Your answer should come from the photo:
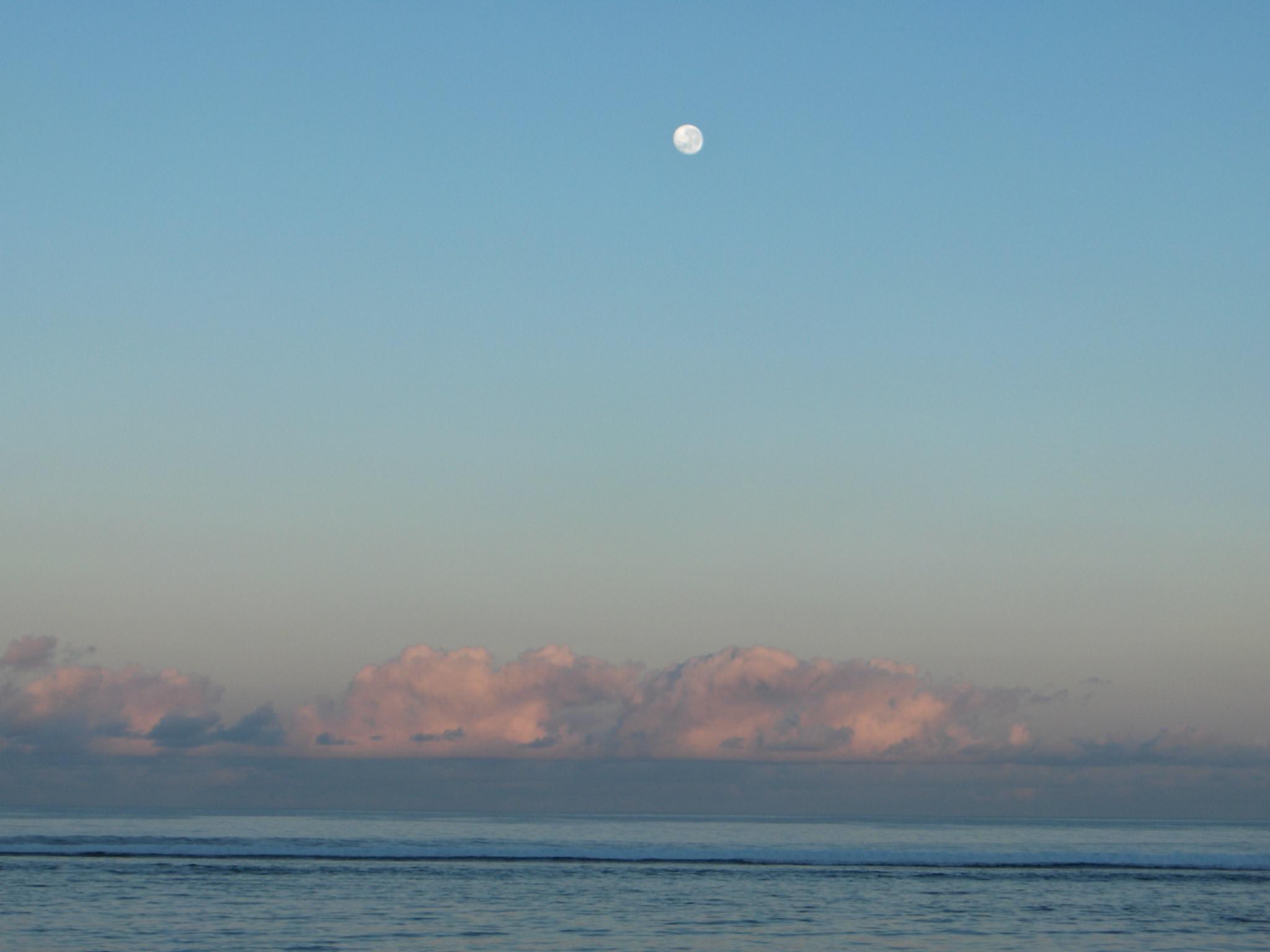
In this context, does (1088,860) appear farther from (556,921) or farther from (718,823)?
(718,823)

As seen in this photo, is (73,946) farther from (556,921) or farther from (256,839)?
(256,839)

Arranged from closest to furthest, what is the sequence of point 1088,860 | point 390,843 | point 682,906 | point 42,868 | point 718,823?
1. point 682,906
2. point 42,868
3. point 1088,860
4. point 390,843
5. point 718,823

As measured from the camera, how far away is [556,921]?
42.3 m

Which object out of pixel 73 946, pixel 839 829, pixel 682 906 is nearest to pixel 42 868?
pixel 73 946

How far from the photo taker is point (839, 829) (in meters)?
153

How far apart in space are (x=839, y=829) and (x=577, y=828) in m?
36.1

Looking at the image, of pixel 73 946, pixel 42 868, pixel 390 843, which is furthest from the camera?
pixel 390 843

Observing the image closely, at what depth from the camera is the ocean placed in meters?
38.6

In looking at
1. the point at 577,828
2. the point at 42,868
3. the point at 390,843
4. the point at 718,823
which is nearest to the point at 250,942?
the point at 42,868

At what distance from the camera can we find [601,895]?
5244 cm

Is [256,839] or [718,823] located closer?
[256,839]

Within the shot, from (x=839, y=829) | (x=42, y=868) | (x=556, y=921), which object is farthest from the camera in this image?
(x=839, y=829)

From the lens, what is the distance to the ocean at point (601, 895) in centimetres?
3862

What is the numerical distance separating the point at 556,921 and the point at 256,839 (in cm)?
6196
